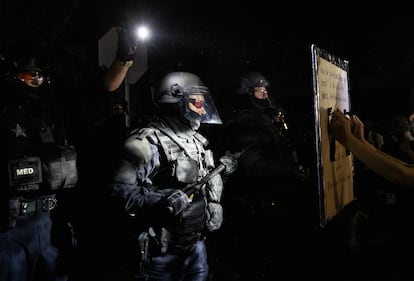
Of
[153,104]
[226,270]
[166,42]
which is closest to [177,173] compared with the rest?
[153,104]

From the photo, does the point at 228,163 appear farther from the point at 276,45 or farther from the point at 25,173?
the point at 276,45

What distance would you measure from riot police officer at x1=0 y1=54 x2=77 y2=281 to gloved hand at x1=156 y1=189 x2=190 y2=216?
114cm

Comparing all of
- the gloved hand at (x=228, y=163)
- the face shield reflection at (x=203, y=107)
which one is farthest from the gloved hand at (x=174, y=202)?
the face shield reflection at (x=203, y=107)

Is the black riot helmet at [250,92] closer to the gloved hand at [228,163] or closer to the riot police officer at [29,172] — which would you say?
the gloved hand at [228,163]

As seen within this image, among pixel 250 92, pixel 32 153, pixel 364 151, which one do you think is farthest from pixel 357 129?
pixel 250 92

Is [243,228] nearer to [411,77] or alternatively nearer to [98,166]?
[98,166]

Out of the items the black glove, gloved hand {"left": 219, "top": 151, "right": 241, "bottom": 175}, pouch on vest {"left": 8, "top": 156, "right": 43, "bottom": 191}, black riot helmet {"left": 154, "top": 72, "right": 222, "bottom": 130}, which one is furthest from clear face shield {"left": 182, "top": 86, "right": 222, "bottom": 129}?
pouch on vest {"left": 8, "top": 156, "right": 43, "bottom": 191}

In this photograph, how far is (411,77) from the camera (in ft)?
41.0

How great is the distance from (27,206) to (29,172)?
311mm

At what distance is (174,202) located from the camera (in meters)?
3.34

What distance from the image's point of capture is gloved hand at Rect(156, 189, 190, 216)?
3.31 m

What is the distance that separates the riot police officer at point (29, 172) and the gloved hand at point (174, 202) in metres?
1.14

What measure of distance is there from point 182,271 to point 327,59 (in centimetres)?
221

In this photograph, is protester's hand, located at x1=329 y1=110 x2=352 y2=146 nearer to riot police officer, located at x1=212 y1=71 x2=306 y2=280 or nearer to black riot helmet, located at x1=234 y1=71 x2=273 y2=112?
riot police officer, located at x1=212 y1=71 x2=306 y2=280
